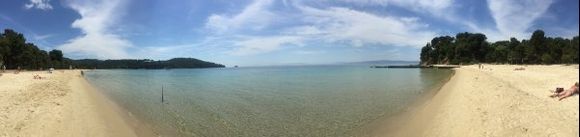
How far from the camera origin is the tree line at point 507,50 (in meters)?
99.6

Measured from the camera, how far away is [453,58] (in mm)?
181500

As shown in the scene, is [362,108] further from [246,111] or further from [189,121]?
[189,121]

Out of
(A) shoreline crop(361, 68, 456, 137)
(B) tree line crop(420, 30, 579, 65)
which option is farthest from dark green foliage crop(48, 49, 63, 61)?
(A) shoreline crop(361, 68, 456, 137)

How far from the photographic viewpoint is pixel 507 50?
141 metres

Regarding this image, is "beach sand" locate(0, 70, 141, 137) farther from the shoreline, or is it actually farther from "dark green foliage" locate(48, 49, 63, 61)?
"dark green foliage" locate(48, 49, 63, 61)

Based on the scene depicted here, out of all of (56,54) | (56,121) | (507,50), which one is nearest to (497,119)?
(56,121)

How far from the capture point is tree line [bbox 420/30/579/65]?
327ft

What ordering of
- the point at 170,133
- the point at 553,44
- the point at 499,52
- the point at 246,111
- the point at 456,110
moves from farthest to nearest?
1. the point at 499,52
2. the point at 553,44
3. the point at 246,111
4. the point at 456,110
5. the point at 170,133

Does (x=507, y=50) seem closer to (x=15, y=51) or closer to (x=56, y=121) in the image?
(x=15, y=51)

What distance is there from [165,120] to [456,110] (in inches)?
605

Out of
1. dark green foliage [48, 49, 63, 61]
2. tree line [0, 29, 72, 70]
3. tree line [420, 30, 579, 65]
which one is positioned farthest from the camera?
dark green foliage [48, 49, 63, 61]

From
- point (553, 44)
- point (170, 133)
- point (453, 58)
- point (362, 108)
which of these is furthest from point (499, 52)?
point (170, 133)

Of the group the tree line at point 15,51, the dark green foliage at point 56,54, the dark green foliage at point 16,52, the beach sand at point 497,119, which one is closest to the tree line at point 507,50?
the beach sand at point 497,119

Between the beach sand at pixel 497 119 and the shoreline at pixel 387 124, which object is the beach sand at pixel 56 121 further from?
the beach sand at pixel 497 119
